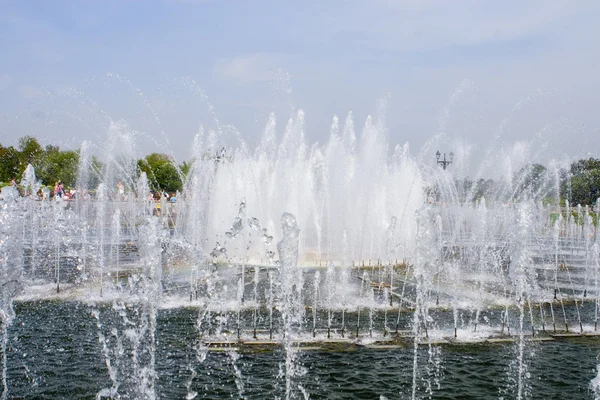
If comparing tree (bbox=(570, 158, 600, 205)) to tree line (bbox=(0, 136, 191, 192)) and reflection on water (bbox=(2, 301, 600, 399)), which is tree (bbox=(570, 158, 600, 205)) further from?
reflection on water (bbox=(2, 301, 600, 399))

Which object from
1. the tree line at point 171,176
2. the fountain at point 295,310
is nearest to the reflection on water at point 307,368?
the fountain at point 295,310

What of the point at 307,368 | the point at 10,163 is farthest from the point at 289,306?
Result: the point at 10,163

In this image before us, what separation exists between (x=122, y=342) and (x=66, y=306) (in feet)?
10.1

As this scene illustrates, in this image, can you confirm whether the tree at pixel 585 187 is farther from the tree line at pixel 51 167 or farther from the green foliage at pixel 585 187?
the tree line at pixel 51 167

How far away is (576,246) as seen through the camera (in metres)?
31.2

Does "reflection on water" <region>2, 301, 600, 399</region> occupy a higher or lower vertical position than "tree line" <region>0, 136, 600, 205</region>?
lower

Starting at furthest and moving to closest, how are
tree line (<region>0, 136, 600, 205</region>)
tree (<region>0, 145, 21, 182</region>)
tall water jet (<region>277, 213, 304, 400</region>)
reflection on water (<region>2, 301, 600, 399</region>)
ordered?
tree (<region>0, 145, 21, 182</region>) < tree line (<region>0, 136, 600, 205</region>) < tall water jet (<region>277, 213, 304, 400</region>) < reflection on water (<region>2, 301, 600, 399</region>)

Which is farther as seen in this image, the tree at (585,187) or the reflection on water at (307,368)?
the tree at (585,187)

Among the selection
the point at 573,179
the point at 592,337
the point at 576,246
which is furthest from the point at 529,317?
the point at 573,179

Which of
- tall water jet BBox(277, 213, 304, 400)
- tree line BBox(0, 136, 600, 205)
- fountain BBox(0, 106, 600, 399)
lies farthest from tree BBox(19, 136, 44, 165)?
tall water jet BBox(277, 213, 304, 400)

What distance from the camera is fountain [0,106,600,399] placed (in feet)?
24.6

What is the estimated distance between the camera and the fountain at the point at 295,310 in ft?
24.6

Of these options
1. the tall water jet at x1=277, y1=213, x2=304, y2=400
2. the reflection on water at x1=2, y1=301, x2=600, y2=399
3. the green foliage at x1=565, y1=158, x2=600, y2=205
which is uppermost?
the green foliage at x1=565, y1=158, x2=600, y2=205

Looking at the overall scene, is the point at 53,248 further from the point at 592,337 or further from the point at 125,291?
the point at 592,337
